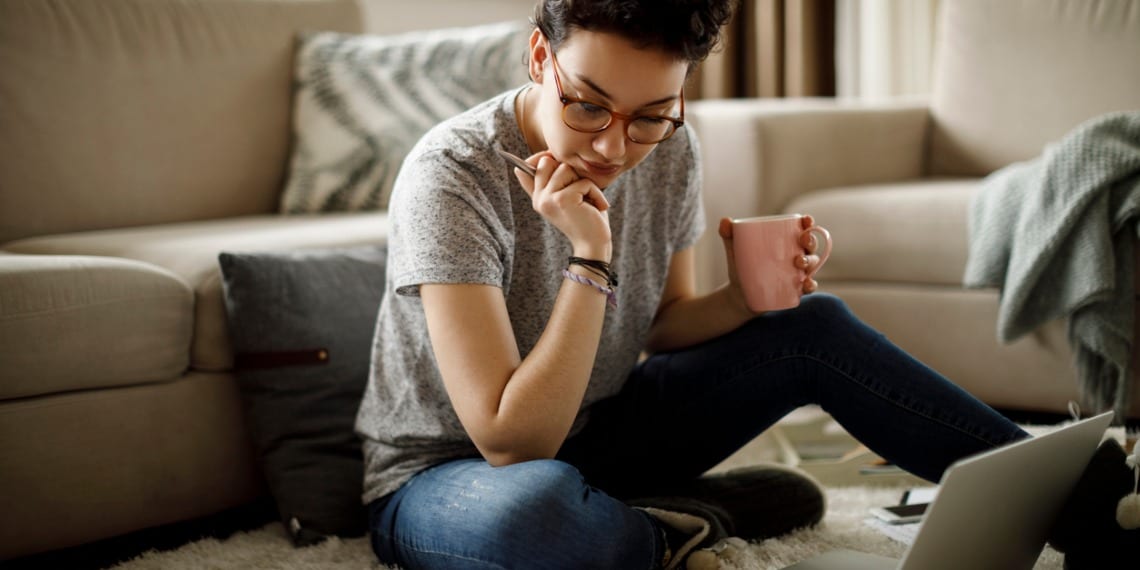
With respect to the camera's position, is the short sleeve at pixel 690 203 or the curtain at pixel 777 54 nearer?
the short sleeve at pixel 690 203

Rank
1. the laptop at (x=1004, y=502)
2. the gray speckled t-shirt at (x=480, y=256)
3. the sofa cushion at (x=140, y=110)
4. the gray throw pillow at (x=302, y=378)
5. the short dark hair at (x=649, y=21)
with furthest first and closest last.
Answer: the sofa cushion at (x=140, y=110) → the gray throw pillow at (x=302, y=378) → the gray speckled t-shirt at (x=480, y=256) → the short dark hair at (x=649, y=21) → the laptop at (x=1004, y=502)

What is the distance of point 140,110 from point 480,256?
130 centimetres

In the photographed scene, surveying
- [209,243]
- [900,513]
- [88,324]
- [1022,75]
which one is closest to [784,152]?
[1022,75]

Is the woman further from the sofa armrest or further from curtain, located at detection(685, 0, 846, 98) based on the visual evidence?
curtain, located at detection(685, 0, 846, 98)

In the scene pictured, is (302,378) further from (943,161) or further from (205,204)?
(943,161)

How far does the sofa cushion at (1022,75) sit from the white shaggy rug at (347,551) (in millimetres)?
1335

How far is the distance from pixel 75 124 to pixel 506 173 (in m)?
1.23

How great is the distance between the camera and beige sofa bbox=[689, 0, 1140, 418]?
6.53 feet

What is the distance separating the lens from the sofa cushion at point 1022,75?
7.68 ft

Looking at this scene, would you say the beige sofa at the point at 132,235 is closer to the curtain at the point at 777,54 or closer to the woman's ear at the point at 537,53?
the woman's ear at the point at 537,53

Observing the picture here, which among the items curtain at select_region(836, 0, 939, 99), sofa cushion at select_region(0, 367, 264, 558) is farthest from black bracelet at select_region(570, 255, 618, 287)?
curtain at select_region(836, 0, 939, 99)

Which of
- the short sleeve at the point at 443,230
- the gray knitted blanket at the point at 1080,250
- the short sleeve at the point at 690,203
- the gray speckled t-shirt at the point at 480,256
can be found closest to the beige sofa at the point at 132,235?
the gray speckled t-shirt at the point at 480,256

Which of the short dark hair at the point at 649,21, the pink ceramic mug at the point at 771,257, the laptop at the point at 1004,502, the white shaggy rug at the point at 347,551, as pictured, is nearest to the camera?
the laptop at the point at 1004,502

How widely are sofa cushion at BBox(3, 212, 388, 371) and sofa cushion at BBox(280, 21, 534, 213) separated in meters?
0.08
